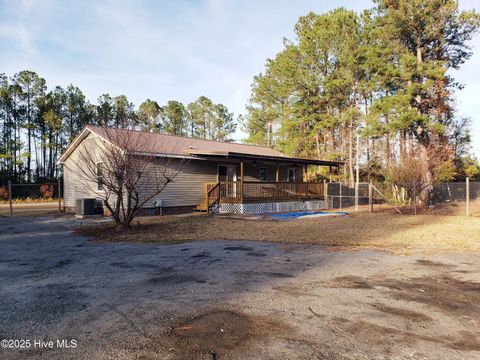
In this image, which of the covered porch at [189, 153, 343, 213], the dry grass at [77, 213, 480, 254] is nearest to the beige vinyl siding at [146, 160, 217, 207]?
the covered porch at [189, 153, 343, 213]

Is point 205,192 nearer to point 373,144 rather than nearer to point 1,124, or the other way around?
point 373,144

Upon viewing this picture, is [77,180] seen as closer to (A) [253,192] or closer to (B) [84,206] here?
(B) [84,206]

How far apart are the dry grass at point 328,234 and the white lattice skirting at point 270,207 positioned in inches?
146

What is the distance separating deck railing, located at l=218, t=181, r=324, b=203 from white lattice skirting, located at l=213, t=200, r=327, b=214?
0.28 meters

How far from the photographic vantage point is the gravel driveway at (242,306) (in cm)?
298

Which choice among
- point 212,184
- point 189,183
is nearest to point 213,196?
point 212,184

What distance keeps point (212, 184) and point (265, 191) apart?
3.24 metres

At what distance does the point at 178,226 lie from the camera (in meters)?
12.4

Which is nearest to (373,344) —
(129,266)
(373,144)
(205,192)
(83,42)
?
(129,266)

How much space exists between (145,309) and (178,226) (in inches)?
336

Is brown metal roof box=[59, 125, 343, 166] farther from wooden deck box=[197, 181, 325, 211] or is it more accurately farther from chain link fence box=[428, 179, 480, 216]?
chain link fence box=[428, 179, 480, 216]

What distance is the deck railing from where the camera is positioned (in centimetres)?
1738

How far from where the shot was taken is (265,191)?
18.7 m

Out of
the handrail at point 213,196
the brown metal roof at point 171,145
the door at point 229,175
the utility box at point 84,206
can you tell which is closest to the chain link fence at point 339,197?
the brown metal roof at point 171,145
